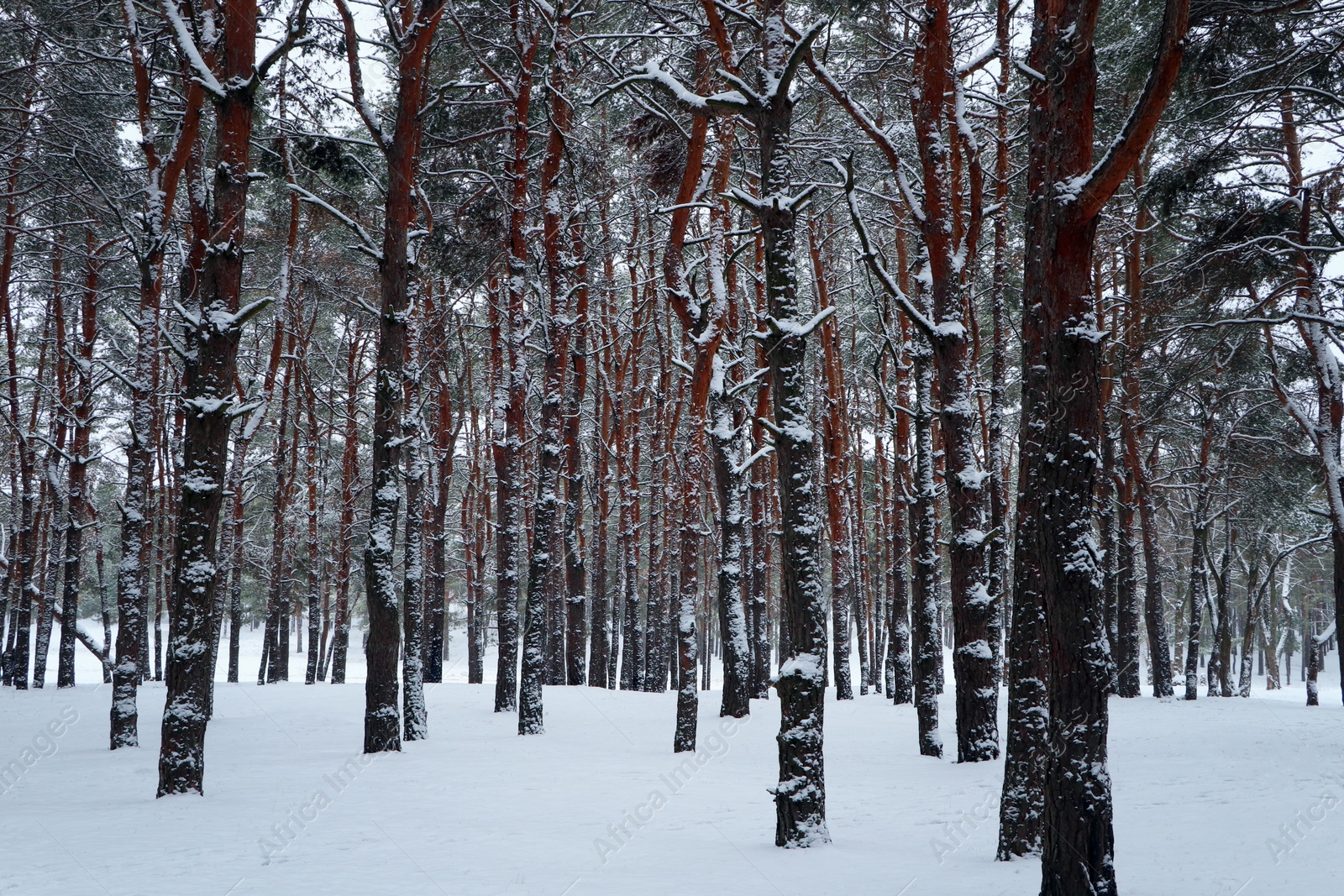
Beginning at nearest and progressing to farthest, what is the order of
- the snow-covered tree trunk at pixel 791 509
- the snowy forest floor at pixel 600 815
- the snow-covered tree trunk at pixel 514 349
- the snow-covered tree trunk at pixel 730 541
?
the snowy forest floor at pixel 600 815, the snow-covered tree trunk at pixel 791 509, the snow-covered tree trunk at pixel 730 541, the snow-covered tree trunk at pixel 514 349

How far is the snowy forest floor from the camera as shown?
555cm

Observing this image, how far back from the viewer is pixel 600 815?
25.6ft

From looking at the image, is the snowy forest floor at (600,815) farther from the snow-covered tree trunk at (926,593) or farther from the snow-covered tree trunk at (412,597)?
the snow-covered tree trunk at (412,597)

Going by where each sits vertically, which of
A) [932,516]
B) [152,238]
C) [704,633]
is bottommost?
[704,633]

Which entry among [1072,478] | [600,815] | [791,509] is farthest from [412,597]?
[1072,478]

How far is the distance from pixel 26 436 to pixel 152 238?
6984 millimetres

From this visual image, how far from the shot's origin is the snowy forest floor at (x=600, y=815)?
555cm

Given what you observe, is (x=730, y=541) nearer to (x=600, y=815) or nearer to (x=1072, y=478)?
(x=600, y=815)

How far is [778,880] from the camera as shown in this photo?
5559 millimetres

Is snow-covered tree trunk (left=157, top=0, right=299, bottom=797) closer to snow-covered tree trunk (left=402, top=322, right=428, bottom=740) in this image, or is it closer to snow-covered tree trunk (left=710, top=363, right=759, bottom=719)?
snow-covered tree trunk (left=402, top=322, right=428, bottom=740)

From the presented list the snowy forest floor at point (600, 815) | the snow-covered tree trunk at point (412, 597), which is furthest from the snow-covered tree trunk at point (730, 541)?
the snow-covered tree trunk at point (412, 597)

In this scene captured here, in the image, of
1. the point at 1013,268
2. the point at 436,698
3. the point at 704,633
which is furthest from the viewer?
the point at 704,633

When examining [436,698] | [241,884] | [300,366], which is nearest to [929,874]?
[241,884]

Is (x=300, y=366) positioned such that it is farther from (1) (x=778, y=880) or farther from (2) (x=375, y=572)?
(1) (x=778, y=880)
